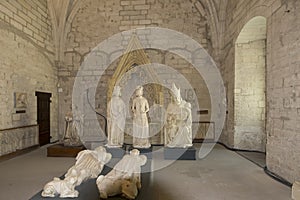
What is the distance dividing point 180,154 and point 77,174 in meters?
2.92

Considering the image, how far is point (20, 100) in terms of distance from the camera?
620 centimetres

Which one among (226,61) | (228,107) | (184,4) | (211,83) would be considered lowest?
(228,107)

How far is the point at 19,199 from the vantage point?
122 inches

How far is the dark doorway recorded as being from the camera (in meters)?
7.23

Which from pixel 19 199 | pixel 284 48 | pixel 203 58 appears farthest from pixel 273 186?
pixel 203 58

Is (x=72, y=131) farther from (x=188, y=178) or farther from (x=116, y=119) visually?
(x=188, y=178)

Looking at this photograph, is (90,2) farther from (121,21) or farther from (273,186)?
(273,186)

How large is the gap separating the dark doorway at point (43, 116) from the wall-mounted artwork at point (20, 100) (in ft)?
2.27

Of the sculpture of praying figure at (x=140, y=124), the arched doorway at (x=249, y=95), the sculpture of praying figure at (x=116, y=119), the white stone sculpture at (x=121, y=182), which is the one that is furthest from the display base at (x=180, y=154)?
the white stone sculpture at (x=121, y=182)

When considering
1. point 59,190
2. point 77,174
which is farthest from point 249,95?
point 59,190

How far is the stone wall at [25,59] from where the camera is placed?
5672 millimetres

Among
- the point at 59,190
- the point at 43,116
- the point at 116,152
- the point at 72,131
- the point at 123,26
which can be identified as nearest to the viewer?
the point at 59,190

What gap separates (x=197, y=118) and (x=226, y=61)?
6.75ft

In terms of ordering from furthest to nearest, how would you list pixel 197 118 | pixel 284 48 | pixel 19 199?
pixel 197 118 → pixel 284 48 → pixel 19 199
